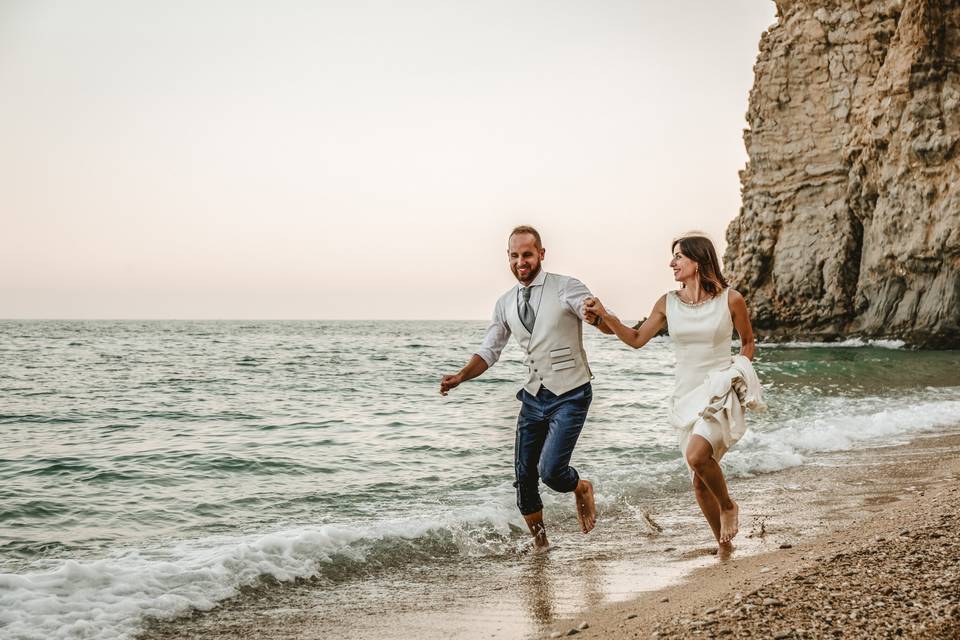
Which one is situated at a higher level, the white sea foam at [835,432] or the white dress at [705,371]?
the white dress at [705,371]

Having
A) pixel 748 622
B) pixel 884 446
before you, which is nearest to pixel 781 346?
pixel 884 446

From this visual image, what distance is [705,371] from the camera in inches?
193

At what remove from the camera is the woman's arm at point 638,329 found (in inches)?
195

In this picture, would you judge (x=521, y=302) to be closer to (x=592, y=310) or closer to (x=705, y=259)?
(x=592, y=310)

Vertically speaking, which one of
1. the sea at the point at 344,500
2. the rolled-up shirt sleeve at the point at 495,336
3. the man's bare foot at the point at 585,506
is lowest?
the sea at the point at 344,500

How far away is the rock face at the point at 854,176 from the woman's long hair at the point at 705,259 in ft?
106

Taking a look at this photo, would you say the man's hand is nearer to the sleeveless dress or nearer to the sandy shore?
the sleeveless dress

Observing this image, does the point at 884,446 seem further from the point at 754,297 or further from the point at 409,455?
the point at 754,297

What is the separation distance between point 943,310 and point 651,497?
1211 inches

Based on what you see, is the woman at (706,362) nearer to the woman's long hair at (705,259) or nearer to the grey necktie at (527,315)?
the woman's long hair at (705,259)

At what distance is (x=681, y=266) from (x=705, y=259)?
6.0 inches

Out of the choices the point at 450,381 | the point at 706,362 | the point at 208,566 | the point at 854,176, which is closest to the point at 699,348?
the point at 706,362

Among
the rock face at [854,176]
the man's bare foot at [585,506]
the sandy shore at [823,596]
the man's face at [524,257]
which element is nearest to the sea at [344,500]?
the man's bare foot at [585,506]

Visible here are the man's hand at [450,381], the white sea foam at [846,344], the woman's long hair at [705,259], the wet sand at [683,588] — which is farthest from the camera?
the white sea foam at [846,344]
